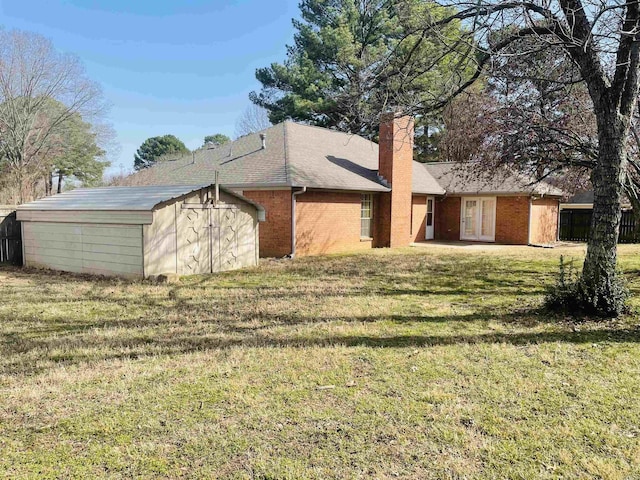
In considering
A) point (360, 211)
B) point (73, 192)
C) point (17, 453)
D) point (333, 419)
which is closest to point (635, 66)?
point (333, 419)

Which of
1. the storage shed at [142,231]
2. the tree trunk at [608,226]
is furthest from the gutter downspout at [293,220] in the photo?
the tree trunk at [608,226]

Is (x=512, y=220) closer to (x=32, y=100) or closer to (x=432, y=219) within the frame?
(x=432, y=219)

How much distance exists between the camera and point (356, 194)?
17.1m

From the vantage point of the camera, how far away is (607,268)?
6531mm

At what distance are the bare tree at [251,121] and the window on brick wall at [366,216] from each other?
2470 centimetres

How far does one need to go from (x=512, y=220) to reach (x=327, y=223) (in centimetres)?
943

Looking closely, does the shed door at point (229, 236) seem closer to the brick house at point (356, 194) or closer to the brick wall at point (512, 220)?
the brick house at point (356, 194)

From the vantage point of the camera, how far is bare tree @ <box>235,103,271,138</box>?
40.6 metres

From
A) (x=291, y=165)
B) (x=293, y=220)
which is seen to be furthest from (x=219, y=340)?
(x=291, y=165)

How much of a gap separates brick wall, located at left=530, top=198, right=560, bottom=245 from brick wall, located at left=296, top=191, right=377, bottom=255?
27.2 feet

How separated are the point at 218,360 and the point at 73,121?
32317mm

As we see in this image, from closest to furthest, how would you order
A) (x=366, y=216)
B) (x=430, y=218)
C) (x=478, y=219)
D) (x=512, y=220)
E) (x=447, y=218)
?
(x=366, y=216) < (x=512, y=220) < (x=478, y=219) < (x=430, y=218) < (x=447, y=218)

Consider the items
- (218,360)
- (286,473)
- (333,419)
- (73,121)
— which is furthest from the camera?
(73,121)

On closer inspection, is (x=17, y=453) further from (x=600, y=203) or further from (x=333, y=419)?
(x=600, y=203)
